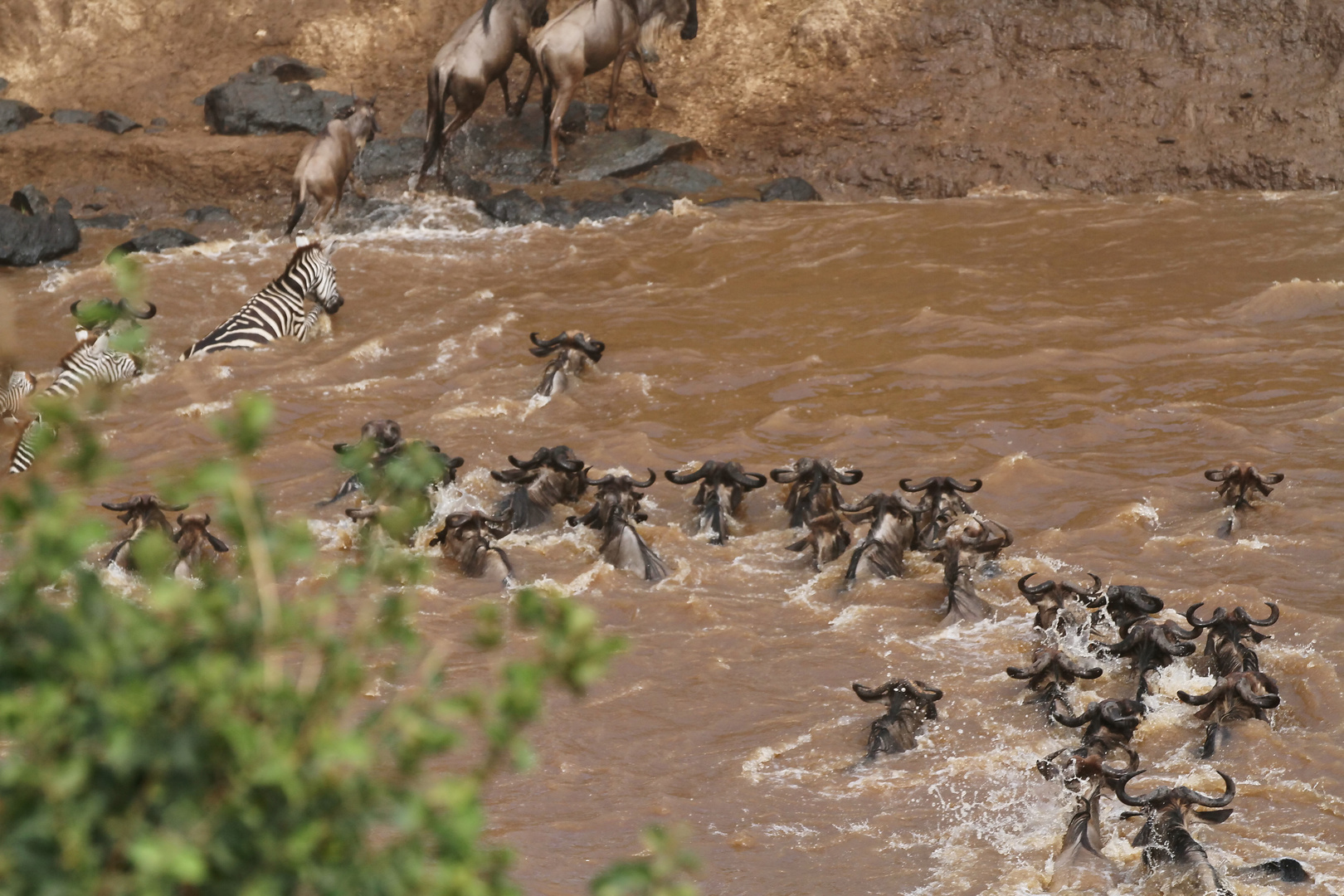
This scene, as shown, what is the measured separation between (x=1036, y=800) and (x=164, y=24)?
54.6ft

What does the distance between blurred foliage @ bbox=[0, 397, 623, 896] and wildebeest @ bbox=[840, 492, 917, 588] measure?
4735 millimetres

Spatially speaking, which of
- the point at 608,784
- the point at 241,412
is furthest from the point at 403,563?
the point at 608,784

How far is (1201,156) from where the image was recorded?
1396cm

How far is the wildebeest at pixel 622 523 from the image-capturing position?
6391 mm

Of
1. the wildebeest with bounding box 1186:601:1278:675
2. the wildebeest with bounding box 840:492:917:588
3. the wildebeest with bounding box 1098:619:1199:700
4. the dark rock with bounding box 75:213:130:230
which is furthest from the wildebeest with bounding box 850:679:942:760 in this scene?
the dark rock with bounding box 75:213:130:230

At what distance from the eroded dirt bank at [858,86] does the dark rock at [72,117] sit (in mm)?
292

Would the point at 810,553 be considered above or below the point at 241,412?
below

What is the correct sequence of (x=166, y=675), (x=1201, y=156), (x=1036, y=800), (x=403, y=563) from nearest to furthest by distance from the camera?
(x=166, y=675), (x=403, y=563), (x=1036, y=800), (x=1201, y=156)

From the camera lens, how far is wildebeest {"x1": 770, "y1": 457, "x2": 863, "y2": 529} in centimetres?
691

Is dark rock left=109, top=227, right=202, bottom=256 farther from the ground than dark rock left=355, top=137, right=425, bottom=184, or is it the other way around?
→ dark rock left=355, top=137, right=425, bottom=184

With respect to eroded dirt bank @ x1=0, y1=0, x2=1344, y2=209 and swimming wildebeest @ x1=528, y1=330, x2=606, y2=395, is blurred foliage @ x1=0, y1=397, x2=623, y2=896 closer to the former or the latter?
swimming wildebeest @ x1=528, y1=330, x2=606, y2=395

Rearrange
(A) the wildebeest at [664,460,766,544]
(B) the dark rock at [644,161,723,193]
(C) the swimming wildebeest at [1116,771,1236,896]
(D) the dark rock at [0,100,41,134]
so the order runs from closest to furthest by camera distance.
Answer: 1. (C) the swimming wildebeest at [1116,771,1236,896]
2. (A) the wildebeest at [664,460,766,544]
3. (B) the dark rock at [644,161,723,193]
4. (D) the dark rock at [0,100,41,134]

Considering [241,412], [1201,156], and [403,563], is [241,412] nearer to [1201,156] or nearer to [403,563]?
[403,563]

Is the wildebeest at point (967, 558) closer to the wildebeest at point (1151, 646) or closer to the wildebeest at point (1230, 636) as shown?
the wildebeest at point (1151, 646)
